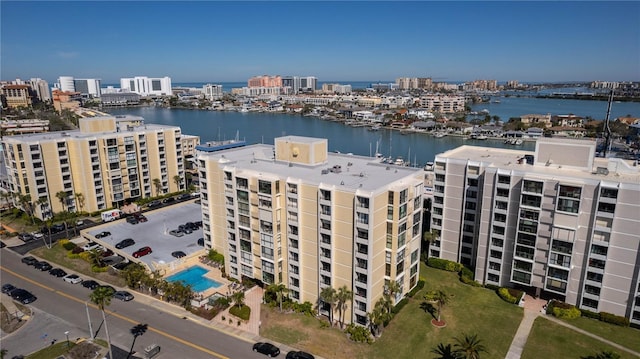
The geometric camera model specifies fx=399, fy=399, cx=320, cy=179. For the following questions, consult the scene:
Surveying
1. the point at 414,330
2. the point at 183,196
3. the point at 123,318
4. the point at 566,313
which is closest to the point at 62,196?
the point at 183,196

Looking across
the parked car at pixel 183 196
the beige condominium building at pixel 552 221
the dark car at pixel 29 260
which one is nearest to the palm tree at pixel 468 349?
the beige condominium building at pixel 552 221

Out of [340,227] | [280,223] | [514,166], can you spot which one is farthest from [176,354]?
[514,166]

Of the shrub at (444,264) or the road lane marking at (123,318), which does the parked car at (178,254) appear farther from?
the shrub at (444,264)

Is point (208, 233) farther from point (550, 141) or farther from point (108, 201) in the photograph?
point (550, 141)

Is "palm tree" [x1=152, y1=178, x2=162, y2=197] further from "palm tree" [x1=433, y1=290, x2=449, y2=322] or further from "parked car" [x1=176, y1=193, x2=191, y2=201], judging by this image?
"palm tree" [x1=433, y1=290, x2=449, y2=322]

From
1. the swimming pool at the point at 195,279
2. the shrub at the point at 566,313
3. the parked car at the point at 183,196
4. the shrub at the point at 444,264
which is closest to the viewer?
the shrub at the point at 566,313

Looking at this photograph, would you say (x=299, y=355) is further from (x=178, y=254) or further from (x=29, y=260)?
(x=29, y=260)
